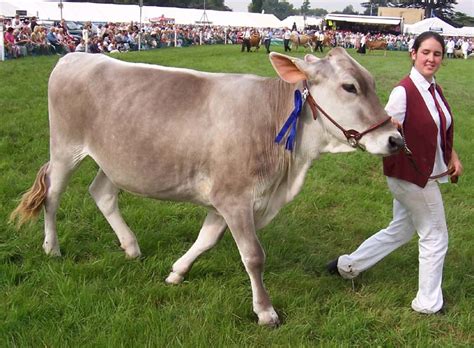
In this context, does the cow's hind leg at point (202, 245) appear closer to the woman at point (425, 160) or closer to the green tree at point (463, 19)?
the woman at point (425, 160)

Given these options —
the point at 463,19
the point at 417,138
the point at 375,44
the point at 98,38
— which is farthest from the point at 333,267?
the point at 463,19

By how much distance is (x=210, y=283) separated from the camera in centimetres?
412

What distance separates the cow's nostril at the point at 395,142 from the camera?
326cm

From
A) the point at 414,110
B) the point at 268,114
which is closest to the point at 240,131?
the point at 268,114

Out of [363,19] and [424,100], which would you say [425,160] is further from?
[363,19]

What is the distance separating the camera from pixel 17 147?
7324 millimetres

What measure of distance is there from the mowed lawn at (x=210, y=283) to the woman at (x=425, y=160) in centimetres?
38

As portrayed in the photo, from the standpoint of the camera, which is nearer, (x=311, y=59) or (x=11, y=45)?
(x=311, y=59)

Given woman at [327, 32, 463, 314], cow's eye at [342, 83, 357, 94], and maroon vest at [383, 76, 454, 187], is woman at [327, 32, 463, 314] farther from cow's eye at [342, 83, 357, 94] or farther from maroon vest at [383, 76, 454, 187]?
cow's eye at [342, 83, 357, 94]

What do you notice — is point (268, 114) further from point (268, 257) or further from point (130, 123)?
point (268, 257)

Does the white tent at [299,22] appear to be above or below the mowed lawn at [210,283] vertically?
below

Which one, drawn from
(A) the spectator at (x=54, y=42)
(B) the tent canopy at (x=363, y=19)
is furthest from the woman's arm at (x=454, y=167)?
(B) the tent canopy at (x=363, y=19)

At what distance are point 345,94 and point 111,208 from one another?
7.19 feet

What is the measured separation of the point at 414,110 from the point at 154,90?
1.72 meters
